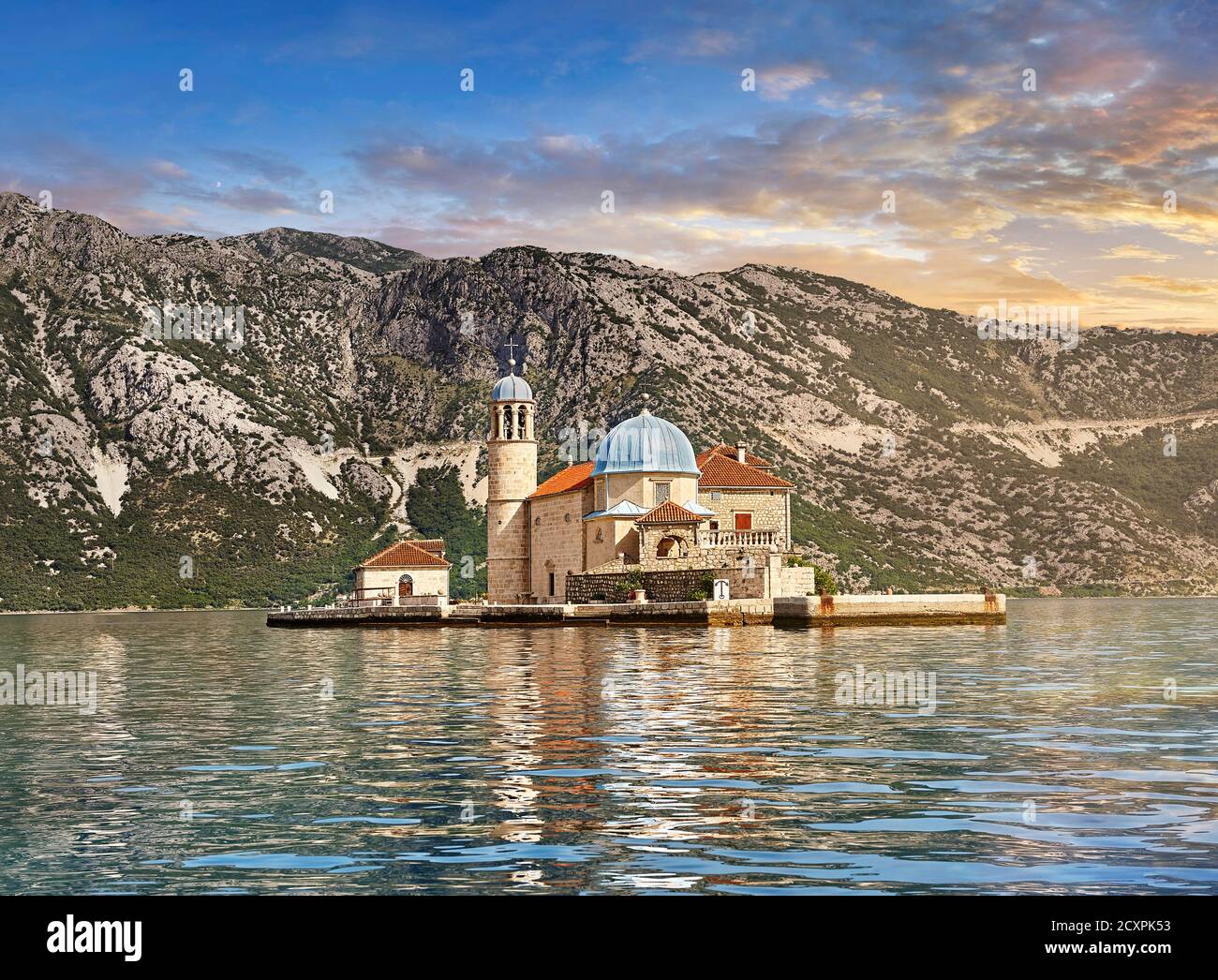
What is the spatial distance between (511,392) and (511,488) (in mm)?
6096

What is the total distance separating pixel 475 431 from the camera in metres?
184

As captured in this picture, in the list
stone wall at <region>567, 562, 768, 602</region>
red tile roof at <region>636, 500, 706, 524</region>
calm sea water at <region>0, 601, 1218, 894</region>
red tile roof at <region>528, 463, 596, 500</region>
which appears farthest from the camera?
red tile roof at <region>528, 463, 596, 500</region>

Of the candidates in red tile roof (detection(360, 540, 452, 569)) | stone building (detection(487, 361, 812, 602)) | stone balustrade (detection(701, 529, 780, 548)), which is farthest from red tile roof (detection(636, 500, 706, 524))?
red tile roof (detection(360, 540, 452, 569))

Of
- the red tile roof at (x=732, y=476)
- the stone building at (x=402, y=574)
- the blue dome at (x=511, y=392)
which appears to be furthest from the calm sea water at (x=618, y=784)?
the stone building at (x=402, y=574)

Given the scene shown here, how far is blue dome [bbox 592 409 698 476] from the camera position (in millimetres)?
73500

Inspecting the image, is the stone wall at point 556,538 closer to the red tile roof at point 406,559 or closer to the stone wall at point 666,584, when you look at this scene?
the stone wall at point 666,584

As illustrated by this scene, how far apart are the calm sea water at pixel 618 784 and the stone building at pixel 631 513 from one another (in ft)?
101

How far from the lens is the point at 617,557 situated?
71.3 metres

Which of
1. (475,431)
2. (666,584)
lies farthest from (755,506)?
(475,431)

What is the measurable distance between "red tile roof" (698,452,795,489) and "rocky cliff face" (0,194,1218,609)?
48.4 m

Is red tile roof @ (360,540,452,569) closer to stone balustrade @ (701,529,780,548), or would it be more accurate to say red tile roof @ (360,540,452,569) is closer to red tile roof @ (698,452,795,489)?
red tile roof @ (698,452,795,489)

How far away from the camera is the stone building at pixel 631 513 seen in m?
67.3

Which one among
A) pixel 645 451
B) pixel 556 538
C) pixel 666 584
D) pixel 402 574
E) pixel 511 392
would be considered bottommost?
pixel 666 584

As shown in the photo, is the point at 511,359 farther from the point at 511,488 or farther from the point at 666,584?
the point at 666,584
